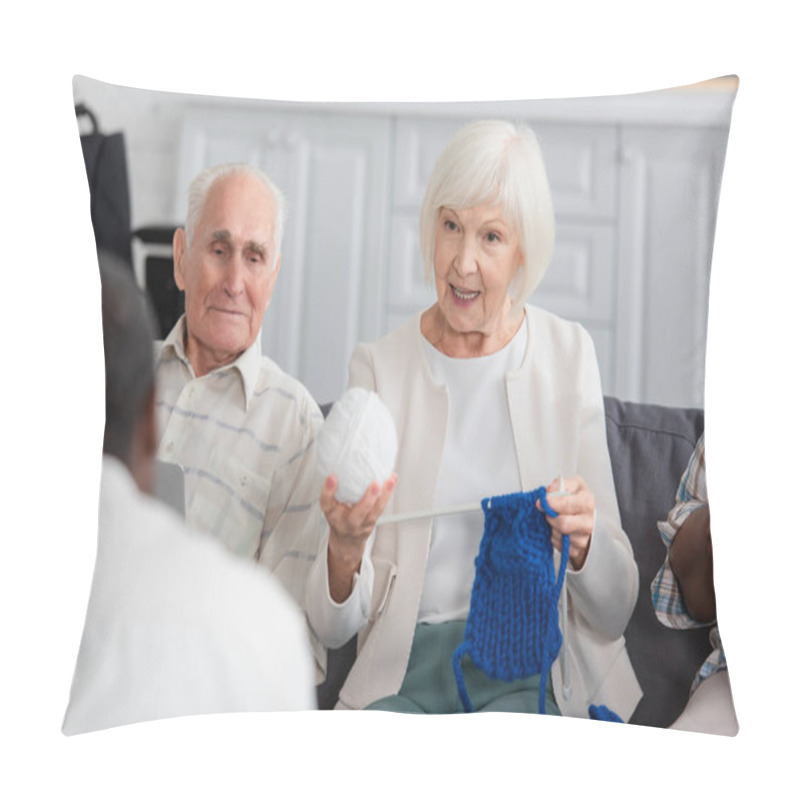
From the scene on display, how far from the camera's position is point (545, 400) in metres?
1.41

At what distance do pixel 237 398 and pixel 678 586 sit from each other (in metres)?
0.61

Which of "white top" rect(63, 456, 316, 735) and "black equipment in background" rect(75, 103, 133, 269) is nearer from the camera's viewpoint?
"white top" rect(63, 456, 316, 735)

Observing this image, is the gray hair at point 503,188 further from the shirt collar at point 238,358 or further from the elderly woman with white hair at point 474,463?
the shirt collar at point 238,358

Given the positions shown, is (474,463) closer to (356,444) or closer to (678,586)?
(356,444)

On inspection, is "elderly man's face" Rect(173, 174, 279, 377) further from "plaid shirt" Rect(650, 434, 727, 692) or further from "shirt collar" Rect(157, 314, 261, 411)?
"plaid shirt" Rect(650, 434, 727, 692)

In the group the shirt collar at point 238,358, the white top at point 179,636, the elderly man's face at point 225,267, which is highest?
the elderly man's face at point 225,267

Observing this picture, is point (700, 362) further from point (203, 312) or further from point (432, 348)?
point (203, 312)

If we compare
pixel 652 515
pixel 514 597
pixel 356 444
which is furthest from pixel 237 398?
pixel 652 515

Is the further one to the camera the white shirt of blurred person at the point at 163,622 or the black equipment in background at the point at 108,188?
the black equipment in background at the point at 108,188

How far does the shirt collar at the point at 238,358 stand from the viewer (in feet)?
4.64

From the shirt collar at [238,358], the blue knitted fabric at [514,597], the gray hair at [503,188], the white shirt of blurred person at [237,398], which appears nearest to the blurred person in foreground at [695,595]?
the blue knitted fabric at [514,597]

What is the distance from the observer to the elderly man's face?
1.42 meters

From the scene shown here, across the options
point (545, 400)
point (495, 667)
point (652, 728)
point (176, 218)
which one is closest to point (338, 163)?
point (176, 218)

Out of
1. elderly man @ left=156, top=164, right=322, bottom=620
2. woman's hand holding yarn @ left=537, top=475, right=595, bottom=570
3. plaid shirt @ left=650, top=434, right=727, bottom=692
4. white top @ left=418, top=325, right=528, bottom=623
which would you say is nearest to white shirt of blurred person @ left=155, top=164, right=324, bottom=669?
elderly man @ left=156, top=164, right=322, bottom=620
